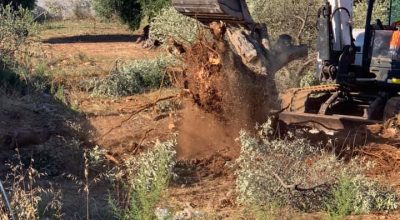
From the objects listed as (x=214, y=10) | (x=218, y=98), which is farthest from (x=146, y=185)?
(x=218, y=98)

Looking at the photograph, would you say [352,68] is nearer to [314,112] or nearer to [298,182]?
[314,112]

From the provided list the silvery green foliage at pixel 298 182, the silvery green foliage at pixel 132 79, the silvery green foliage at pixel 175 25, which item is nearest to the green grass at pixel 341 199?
the silvery green foliage at pixel 298 182

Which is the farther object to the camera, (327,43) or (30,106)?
(30,106)

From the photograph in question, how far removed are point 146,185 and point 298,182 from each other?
1432 mm

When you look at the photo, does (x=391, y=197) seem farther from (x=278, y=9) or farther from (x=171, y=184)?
(x=278, y=9)

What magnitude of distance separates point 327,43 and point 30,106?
4.69 meters

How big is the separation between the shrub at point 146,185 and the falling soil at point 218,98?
4.98 feet

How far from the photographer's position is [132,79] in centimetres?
1534

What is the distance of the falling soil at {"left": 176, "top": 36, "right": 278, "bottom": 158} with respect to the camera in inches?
343

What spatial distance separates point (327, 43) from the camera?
10.4m

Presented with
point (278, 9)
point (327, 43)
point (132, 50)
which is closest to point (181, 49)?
point (327, 43)

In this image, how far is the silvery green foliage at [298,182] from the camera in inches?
259

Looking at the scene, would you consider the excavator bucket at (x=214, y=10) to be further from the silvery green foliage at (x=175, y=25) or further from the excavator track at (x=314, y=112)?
the silvery green foliage at (x=175, y=25)

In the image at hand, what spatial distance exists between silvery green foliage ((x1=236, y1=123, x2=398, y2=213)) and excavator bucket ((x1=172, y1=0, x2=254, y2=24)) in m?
1.77
